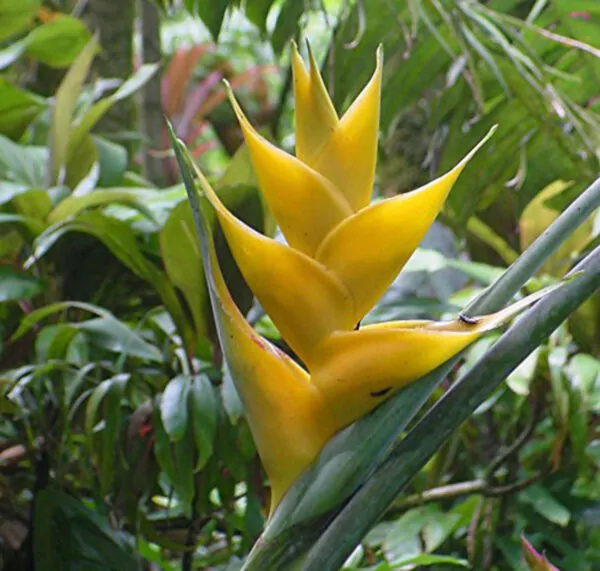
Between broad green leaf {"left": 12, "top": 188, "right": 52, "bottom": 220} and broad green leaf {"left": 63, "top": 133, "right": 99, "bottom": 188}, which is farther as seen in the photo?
broad green leaf {"left": 63, "top": 133, "right": 99, "bottom": 188}

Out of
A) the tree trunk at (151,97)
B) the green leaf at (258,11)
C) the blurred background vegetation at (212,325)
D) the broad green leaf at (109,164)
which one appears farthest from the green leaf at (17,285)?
the tree trunk at (151,97)

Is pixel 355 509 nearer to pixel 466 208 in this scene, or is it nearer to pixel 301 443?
pixel 301 443

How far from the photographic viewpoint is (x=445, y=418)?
1.18ft

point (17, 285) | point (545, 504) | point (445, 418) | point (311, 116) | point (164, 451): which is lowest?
point (545, 504)

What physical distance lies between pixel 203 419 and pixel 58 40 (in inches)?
29.6

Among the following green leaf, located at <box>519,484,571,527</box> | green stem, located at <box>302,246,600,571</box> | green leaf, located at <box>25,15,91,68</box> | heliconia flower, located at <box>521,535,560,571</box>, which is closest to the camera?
green stem, located at <box>302,246,600,571</box>

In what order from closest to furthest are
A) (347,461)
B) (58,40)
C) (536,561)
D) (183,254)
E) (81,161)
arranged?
(347,461)
(536,561)
(183,254)
(81,161)
(58,40)

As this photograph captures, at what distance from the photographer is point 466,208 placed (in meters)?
1.14

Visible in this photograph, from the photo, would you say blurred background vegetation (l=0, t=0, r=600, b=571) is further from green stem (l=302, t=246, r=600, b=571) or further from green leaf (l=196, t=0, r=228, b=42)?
green stem (l=302, t=246, r=600, b=571)

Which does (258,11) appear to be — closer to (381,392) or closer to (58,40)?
(58,40)

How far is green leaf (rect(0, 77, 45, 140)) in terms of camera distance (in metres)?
1.08

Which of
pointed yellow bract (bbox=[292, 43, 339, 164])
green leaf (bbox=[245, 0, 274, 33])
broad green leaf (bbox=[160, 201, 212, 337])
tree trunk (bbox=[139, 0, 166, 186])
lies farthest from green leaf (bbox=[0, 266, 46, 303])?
tree trunk (bbox=[139, 0, 166, 186])

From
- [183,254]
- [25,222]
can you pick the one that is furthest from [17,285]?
[183,254]

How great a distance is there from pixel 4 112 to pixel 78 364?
474mm
